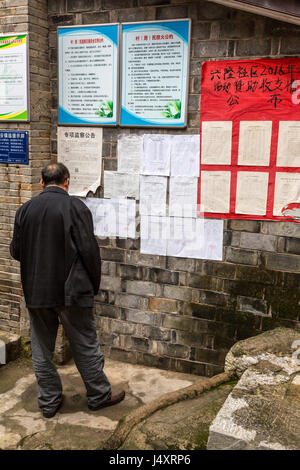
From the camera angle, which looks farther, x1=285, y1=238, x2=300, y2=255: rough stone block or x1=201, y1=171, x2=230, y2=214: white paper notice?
x1=201, y1=171, x2=230, y2=214: white paper notice

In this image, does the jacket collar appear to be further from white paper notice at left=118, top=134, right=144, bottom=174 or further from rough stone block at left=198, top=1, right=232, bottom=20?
rough stone block at left=198, top=1, right=232, bottom=20

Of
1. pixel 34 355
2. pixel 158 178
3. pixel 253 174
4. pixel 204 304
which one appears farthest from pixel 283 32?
pixel 34 355

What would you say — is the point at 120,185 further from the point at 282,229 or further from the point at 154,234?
the point at 282,229

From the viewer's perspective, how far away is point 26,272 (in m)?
3.92

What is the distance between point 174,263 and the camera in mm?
4777

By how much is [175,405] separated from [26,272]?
165 centimetres

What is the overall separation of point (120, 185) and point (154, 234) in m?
0.63

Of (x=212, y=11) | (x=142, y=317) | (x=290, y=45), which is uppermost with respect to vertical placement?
(x=212, y=11)

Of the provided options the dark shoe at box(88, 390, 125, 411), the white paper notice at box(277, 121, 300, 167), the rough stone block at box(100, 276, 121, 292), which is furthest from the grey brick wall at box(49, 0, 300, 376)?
the dark shoe at box(88, 390, 125, 411)

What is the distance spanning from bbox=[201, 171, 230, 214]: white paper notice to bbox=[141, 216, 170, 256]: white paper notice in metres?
0.45

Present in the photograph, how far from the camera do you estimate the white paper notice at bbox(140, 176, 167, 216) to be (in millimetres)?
4703

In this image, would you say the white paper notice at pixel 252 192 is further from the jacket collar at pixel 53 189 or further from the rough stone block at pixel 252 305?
the jacket collar at pixel 53 189

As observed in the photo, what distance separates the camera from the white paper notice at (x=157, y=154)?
4605 millimetres

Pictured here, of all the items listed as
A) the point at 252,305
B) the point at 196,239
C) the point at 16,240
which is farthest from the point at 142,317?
the point at 16,240
